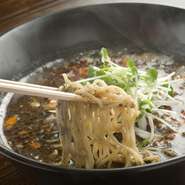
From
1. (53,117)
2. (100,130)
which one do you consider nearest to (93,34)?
(53,117)

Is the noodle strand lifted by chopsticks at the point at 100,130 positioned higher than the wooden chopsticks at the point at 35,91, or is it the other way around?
the wooden chopsticks at the point at 35,91

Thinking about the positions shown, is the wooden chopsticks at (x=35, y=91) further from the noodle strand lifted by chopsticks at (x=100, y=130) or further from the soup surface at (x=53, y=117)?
the soup surface at (x=53, y=117)

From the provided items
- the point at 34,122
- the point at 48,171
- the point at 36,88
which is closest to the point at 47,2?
the point at 34,122

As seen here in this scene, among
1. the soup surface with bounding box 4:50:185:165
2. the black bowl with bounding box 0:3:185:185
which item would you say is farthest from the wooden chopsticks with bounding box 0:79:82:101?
the black bowl with bounding box 0:3:185:185

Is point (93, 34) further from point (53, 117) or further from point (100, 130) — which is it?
point (100, 130)

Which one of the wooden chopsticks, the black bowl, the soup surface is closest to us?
the wooden chopsticks

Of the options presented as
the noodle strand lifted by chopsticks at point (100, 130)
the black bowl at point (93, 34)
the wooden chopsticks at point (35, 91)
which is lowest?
the noodle strand lifted by chopsticks at point (100, 130)

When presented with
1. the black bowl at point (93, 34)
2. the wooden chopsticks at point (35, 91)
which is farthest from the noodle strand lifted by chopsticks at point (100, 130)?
the black bowl at point (93, 34)

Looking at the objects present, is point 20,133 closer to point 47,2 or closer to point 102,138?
point 102,138

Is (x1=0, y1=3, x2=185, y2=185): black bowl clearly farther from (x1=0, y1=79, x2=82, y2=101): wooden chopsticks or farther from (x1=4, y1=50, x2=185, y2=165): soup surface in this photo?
(x1=0, y1=79, x2=82, y2=101): wooden chopsticks
